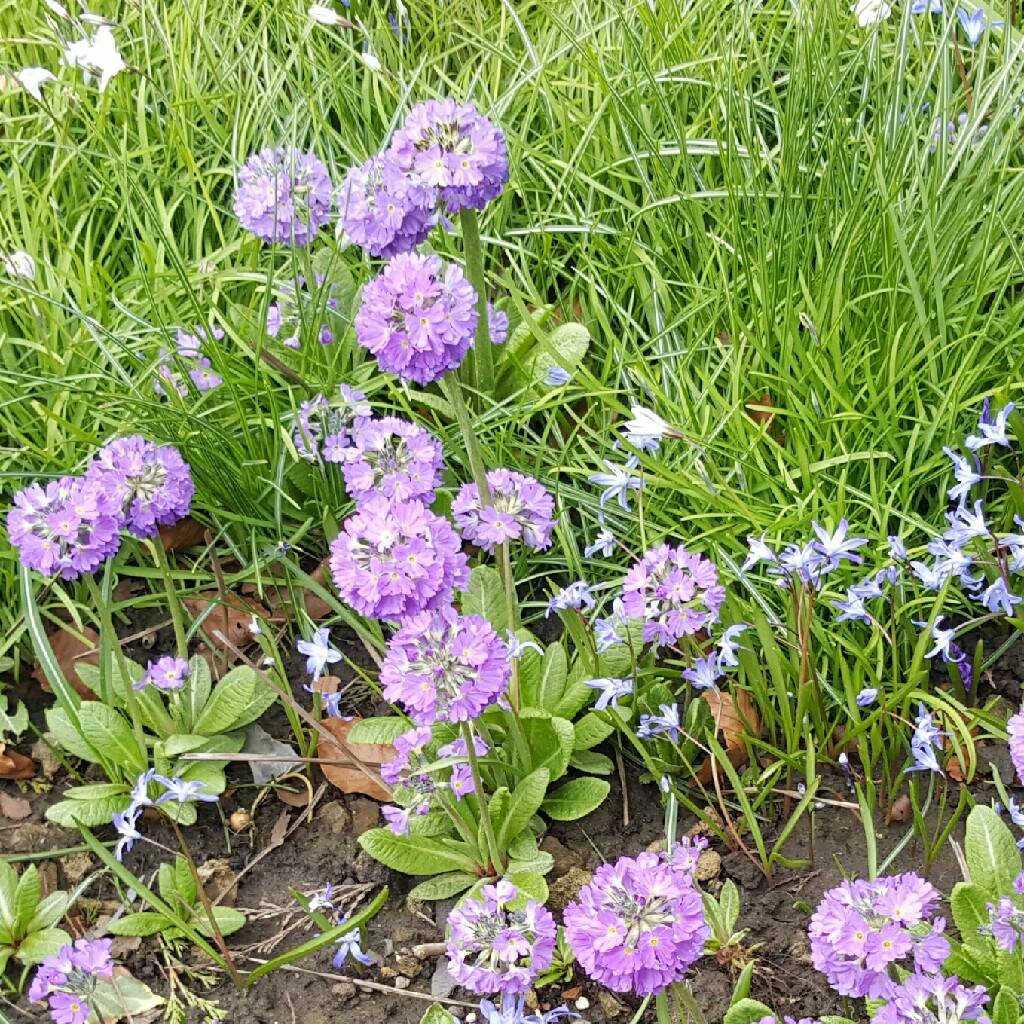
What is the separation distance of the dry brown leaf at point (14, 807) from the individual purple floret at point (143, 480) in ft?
2.58

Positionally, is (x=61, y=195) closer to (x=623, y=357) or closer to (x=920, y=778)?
(x=623, y=357)

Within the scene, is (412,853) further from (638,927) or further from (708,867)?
(638,927)

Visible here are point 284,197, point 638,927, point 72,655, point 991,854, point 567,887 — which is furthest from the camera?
point 72,655

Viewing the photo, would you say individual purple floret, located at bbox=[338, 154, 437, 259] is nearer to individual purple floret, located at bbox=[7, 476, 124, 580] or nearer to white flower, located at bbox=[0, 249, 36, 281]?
individual purple floret, located at bbox=[7, 476, 124, 580]

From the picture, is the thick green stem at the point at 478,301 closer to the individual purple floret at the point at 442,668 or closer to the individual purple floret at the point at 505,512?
the individual purple floret at the point at 505,512

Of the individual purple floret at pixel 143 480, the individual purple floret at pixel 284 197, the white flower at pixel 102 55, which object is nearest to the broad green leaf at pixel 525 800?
the individual purple floret at pixel 143 480

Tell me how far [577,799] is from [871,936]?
86cm

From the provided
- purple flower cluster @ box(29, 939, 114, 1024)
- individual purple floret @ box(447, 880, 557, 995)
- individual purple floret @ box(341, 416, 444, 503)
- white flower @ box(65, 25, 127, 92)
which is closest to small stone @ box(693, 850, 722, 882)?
individual purple floret @ box(447, 880, 557, 995)

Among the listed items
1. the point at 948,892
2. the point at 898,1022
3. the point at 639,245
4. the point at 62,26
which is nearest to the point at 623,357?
the point at 639,245

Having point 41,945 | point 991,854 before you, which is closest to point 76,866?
point 41,945

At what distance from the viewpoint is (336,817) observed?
259 centimetres

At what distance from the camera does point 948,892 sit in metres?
2.24

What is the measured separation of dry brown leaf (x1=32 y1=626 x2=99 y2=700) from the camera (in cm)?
287

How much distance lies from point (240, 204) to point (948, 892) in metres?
2.15
